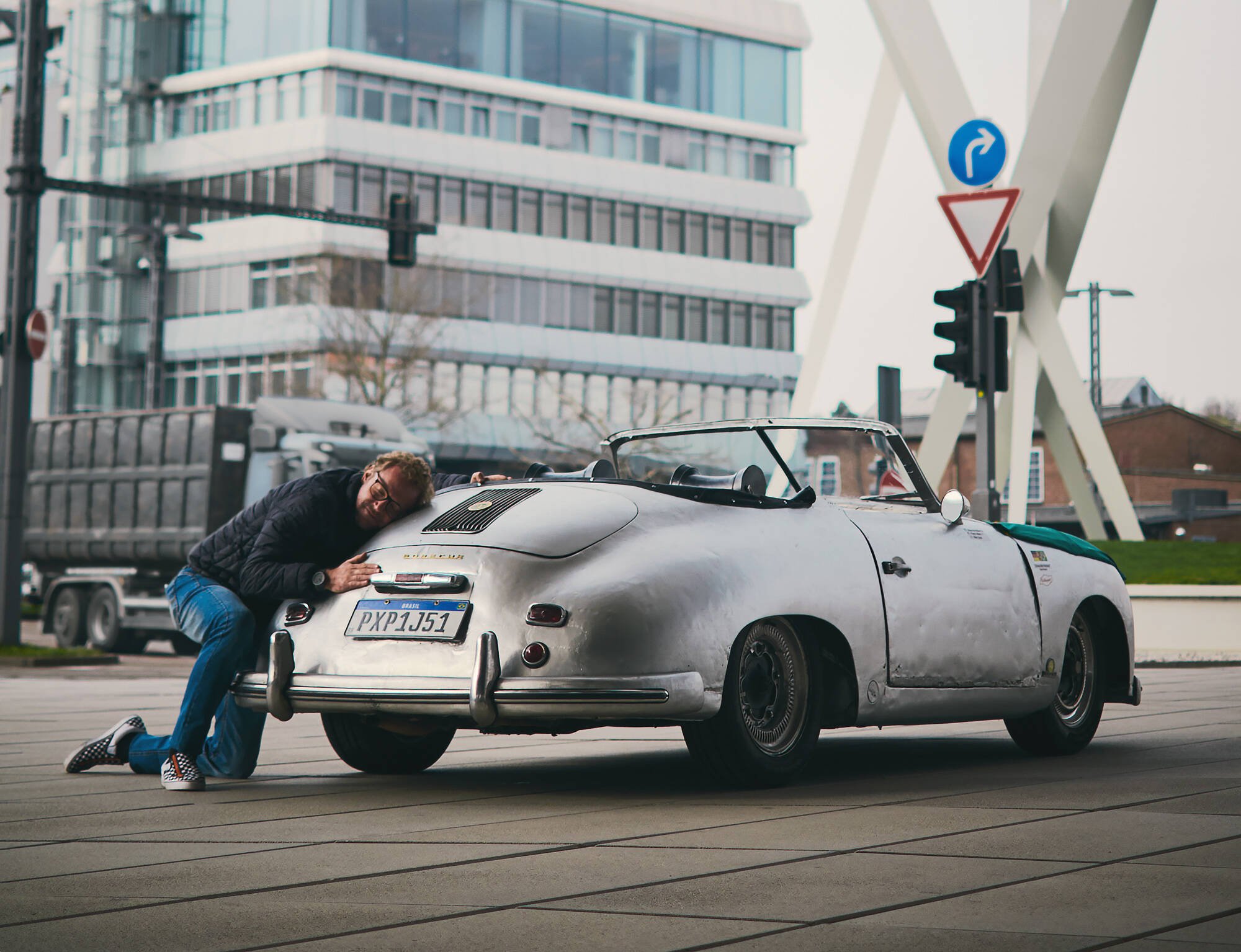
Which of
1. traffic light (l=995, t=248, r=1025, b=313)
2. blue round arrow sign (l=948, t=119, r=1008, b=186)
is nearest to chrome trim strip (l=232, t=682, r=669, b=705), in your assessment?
traffic light (l=995, t=248, r=1025, b=313)

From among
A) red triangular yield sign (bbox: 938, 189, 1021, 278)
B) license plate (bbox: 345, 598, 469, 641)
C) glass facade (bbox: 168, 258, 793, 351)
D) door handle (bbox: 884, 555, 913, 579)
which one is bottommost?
license plate (bbox: 345, 598, 469, 641)

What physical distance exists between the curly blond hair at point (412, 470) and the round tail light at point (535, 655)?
44.2 inches

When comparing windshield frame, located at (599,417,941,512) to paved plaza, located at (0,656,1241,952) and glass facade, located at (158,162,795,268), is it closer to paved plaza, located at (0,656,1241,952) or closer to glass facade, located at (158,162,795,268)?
paved plaza, located at (0,656,1241,952)

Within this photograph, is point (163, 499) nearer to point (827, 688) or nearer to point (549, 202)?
point (827, 688)

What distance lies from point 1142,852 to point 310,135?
53.8 metres

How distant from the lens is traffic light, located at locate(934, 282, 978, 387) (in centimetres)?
1395

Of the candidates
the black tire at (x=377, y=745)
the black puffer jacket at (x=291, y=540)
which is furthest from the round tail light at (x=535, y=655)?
the black tire at (x=377, y=745)

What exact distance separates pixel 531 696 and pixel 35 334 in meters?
14.9

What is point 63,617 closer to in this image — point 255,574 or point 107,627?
point 107,627

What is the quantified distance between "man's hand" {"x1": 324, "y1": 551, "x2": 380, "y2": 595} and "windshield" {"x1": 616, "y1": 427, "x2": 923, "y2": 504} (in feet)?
4.07

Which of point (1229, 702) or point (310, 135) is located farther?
point (310, 135)

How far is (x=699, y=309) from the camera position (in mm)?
65500

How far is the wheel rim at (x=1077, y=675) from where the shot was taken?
866cm

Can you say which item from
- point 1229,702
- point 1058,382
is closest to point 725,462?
point 1229,702
